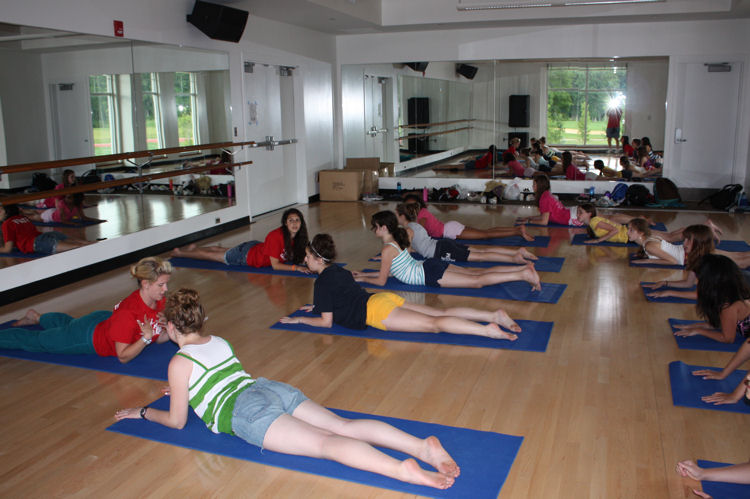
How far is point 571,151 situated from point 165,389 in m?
8.22

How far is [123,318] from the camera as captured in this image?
335cm

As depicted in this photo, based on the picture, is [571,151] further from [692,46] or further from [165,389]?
[165,389]

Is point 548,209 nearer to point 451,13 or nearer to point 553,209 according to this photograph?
point 553,209

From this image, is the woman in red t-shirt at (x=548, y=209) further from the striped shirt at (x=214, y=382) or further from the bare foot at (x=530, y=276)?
the striped shirt at (x=214, y=382)

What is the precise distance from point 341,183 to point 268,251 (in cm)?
444

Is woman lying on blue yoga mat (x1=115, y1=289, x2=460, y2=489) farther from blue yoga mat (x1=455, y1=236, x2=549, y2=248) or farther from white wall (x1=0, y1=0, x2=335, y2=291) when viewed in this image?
blue yoga mat (x1=455, y1=236, x2=549, y2=248)

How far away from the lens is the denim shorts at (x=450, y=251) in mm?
5433

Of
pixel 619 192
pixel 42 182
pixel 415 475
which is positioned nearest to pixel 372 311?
pixel 415 475

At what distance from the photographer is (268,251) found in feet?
18.2

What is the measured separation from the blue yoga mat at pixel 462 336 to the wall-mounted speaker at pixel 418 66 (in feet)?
22.4

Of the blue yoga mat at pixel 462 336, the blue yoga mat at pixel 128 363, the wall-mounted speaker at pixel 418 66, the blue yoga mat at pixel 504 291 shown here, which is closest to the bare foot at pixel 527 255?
the blue yoga mat at pixel 504 291

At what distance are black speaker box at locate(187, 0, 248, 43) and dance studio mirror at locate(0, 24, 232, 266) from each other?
0.30m

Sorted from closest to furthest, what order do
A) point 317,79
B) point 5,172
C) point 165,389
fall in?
point 165,389
point 5,172
point 317,79

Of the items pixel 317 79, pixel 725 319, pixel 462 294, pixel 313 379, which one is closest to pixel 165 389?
pixel 313 379
